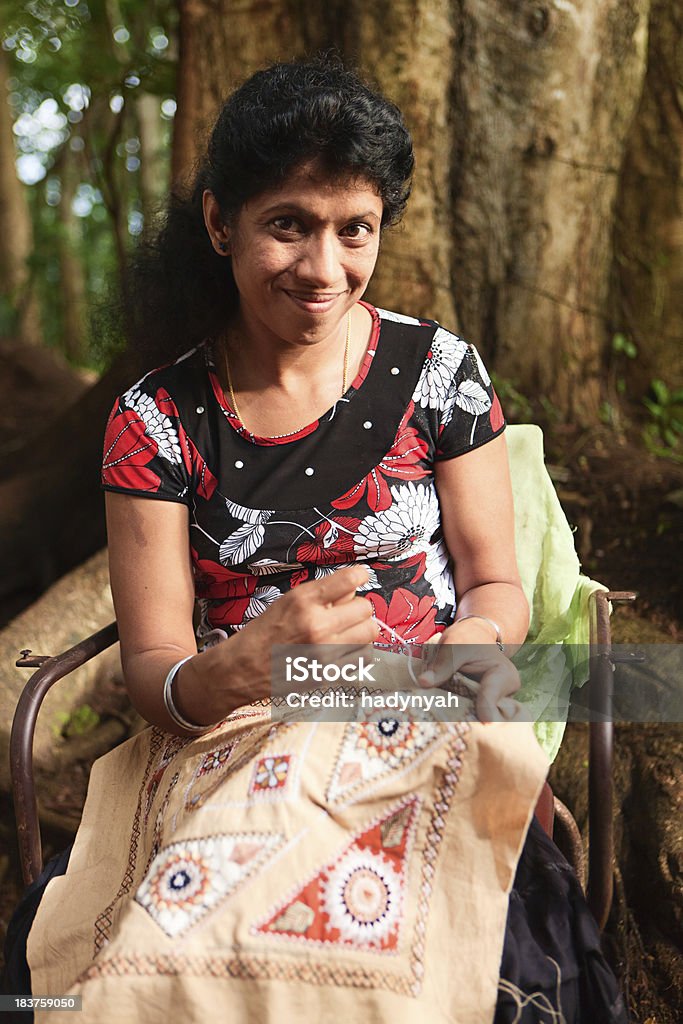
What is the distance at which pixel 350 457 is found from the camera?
200 centimetres

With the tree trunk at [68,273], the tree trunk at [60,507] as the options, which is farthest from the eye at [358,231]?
the tree trunk at [68,273]

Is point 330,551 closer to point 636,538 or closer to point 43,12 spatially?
point 636,538

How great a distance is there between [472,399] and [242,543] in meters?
0.58

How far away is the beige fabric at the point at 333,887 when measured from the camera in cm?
140

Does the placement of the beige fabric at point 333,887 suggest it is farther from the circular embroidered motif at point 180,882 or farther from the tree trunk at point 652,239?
the tree trunk at point 652,239

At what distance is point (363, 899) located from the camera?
4.79 ft

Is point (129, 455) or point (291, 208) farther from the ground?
point (291, 208)

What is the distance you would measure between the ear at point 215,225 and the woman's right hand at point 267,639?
0.74m

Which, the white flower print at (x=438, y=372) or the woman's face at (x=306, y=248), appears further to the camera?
the white flower print at (x=438, y=372)

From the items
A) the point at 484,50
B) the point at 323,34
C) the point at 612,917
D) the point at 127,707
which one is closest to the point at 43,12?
the point at 323,34

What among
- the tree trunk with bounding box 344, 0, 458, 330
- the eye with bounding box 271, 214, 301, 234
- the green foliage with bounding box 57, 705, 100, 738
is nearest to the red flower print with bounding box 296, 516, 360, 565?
the eye with bounding box 271, 214, 301, 234

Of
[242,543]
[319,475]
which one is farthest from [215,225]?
[242,543]

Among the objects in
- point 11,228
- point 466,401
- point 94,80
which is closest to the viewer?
point 466,401

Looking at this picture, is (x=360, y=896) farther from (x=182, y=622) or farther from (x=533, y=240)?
(x=533, y=240)
